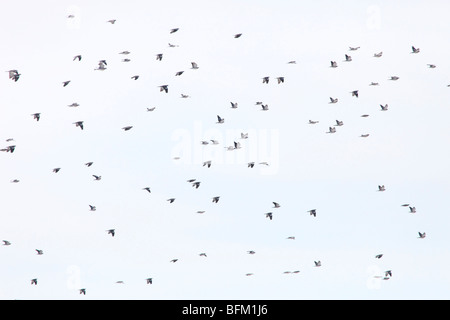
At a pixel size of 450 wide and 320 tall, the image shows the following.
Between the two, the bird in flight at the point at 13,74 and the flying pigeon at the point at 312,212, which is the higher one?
the bird in flight at the point at 13,74

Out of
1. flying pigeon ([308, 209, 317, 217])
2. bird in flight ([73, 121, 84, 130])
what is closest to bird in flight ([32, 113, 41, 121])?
bird in flight ([73, 121, 84, 130])

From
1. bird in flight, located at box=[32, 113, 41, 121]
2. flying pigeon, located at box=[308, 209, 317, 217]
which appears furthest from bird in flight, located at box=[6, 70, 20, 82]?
flying pigeon, located at box=[308, 209, 317, 217]

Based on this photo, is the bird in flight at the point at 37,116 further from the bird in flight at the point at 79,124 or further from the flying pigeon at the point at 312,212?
the flying pigeon at the point at 312,212

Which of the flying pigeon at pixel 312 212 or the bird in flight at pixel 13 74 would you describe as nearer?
the bird in flight at pixel 13 74

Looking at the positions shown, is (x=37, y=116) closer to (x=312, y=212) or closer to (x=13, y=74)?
(x=13, y=74)

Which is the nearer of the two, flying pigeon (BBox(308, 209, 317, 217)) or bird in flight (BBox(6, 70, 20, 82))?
bird in flight (BBox(6, 70, 20, 82))

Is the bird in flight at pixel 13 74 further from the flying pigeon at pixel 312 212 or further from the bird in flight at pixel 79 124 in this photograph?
the flying pigeon at pixel 312 212

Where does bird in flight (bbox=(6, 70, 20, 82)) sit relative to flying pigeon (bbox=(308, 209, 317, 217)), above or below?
above

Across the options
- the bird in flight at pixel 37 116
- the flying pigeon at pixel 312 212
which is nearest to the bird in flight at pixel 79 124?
the bird in flight at pixel 37 116

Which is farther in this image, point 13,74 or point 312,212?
point 312,212

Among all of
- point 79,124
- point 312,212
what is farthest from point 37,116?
point 312,212

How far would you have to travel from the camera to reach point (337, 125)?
573 feet

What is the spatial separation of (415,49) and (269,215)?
66.2 feet

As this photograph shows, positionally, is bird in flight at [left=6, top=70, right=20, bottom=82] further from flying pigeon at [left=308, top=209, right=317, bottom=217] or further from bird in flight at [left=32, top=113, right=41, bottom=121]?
flying pigeon at [left=308, top=209, right=317, bottom=217]
